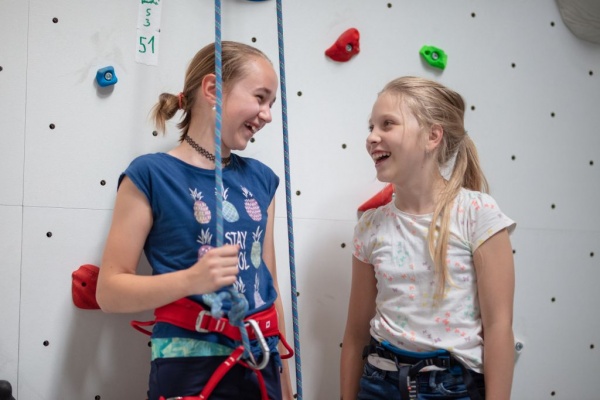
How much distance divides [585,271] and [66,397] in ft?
4.07

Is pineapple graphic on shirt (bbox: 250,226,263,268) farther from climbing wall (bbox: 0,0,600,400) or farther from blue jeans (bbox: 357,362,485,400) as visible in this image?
blue jeans (bbox: 357,362,485,400)

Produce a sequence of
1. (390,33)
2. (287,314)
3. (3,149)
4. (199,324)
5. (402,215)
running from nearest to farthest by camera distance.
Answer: (199,324) < (3,149) < (402,215) < (287,314) < (390,33)

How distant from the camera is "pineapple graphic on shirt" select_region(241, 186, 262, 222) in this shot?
1.10 meters

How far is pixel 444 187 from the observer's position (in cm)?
121

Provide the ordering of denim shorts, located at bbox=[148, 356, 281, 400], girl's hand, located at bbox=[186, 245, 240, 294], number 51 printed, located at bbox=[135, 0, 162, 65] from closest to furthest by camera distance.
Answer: girl's hand, located at bbox=[186, 245, 240, 294], denim shorts, located at bbox=[148, 356, 281, 400], number 51 printed, located at bbox=[135, 0, 162, 65]

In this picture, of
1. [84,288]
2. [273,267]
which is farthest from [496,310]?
[84,288]

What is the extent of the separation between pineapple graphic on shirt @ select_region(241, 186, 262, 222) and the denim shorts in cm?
25

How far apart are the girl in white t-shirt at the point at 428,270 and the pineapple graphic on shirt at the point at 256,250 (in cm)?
24

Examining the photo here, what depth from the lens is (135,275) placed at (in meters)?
0.97

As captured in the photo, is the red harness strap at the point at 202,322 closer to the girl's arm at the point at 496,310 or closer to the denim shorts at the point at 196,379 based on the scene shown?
the denim shorts at the point at 196,379

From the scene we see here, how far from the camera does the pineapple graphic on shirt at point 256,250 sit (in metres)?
1.09

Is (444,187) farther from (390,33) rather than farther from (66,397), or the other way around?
(66,397)

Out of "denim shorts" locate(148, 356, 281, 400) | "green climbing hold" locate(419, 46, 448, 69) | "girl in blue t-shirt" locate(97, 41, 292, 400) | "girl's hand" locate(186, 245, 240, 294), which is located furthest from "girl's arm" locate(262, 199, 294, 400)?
"green climbing hold" locate(419, 46, 448, 69)

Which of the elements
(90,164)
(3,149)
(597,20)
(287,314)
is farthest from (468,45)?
(3,149)
